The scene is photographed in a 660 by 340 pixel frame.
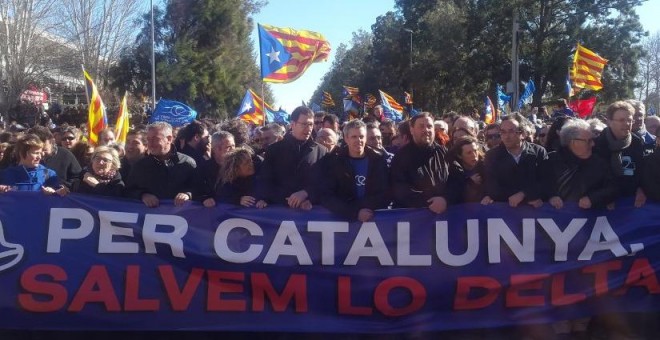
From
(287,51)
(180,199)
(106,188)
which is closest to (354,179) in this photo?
(180,199)

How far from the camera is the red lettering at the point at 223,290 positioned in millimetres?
4812

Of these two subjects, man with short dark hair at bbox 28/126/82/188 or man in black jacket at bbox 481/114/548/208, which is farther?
man with short dark hair at bbox 28/126/82/188

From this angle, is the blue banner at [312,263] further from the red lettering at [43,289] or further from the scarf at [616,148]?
the scarf at [616,148]

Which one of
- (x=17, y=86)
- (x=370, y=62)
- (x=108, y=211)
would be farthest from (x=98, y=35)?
(x=108, y=211)

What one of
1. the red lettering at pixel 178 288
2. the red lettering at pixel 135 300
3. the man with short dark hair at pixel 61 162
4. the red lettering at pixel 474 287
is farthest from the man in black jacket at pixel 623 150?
the man with short dark hair at pixel 61 162

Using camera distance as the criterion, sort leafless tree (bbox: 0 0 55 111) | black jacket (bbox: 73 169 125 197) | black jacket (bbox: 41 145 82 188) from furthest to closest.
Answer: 1. leafless tree (bbox: 0 0 55 111)
2. black jacket (bbox: 41 145 82 188)
3. black jacket (bbox: 73 169 125 197)

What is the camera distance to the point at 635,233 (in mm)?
4957

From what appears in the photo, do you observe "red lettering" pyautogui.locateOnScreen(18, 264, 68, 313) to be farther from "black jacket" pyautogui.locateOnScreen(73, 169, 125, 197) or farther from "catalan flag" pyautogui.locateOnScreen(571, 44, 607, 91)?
"catalan flag" pyautogui.locateOnScreen(571, 44, 607, 91)

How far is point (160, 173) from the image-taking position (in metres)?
5.07

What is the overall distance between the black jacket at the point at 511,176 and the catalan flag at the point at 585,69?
11354 millimetres

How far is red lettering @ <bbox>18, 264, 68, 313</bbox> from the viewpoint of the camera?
476 centimetres

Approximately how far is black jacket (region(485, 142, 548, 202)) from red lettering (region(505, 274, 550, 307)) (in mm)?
604

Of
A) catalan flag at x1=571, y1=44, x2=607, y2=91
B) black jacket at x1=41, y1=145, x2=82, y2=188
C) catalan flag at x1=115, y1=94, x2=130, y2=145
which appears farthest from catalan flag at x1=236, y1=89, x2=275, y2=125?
black jacket at x1=41, y1=145, x2=82, y2=188

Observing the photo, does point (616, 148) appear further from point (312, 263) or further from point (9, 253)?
point (9, 253)
